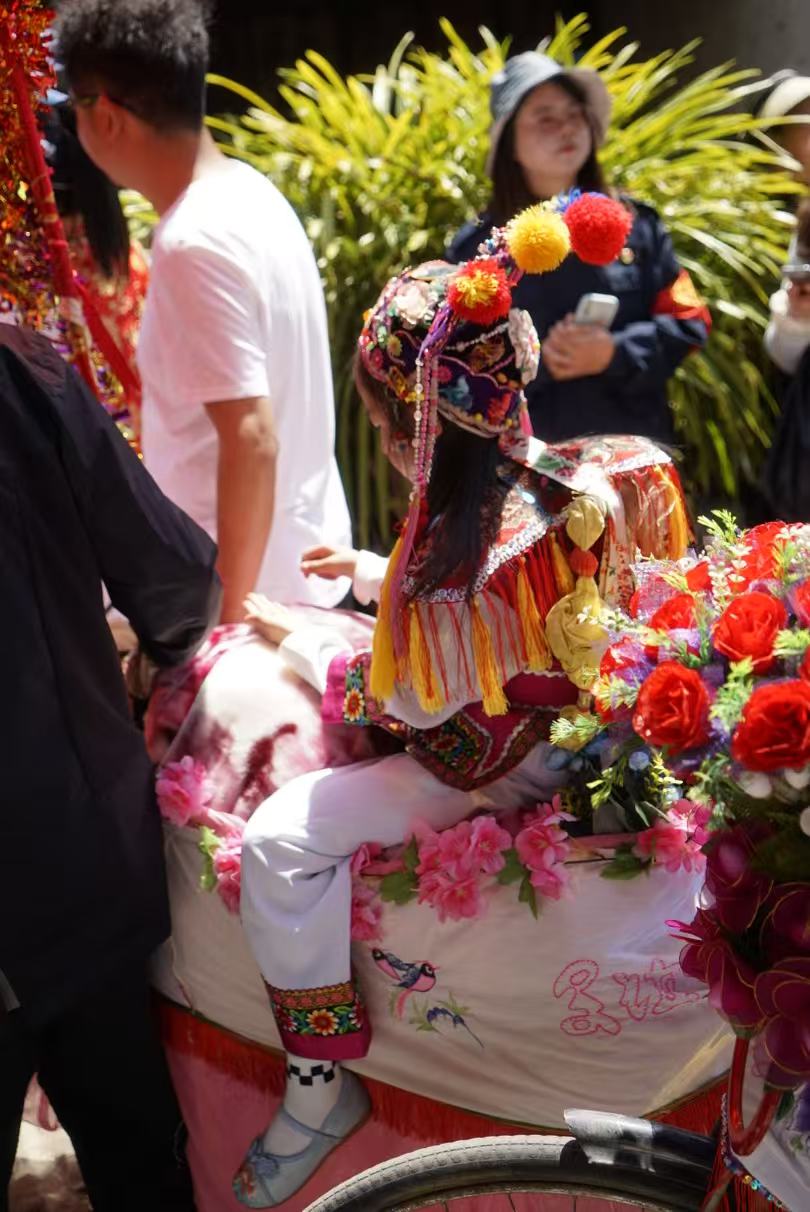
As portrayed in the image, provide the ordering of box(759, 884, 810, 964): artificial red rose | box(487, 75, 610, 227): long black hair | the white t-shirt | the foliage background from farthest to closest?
1. the foliage background
2. box(487, 75, 610, 227): long black hair
3. the white t-shirt
4. box(759, 884, 810, 964): artificial red rose

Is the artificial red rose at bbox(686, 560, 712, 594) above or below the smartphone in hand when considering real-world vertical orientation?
above

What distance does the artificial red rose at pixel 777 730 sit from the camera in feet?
4.17

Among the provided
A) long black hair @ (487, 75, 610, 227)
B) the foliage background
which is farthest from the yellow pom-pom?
the foliage background

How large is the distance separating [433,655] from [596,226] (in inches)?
25.6

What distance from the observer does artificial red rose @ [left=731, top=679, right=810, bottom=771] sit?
127cm

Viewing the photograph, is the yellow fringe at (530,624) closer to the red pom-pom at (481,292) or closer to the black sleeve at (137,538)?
the red pom-pom at (481,292)

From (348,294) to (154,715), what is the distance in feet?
9.17

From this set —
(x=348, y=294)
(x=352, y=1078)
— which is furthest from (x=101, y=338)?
(x=348, y=294)

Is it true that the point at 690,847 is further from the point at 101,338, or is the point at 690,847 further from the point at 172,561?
the point at 101,338

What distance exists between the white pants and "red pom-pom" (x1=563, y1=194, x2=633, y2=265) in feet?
2.43

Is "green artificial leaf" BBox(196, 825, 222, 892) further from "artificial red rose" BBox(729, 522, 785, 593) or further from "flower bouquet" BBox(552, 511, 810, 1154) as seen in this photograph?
"artificial red rose" BBox(729, 522, 785, 593)

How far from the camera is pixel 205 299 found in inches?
104

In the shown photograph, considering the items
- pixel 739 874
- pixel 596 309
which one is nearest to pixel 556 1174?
pixel 739 874

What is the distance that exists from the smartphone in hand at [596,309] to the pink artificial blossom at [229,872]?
194 centimetres
